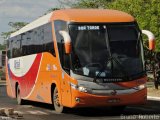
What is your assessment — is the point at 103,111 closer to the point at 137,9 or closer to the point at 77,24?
the point at 77,24

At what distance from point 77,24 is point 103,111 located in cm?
373

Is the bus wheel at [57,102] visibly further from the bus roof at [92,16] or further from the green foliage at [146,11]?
the green foliage at [146,11]

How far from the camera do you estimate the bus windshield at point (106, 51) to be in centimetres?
1647

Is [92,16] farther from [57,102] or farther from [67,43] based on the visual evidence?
[57,102]

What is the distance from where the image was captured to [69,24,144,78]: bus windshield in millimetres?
16469

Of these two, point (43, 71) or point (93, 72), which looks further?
point (43, 71)

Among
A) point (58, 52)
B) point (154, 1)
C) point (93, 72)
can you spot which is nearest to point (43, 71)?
point (58, 52)

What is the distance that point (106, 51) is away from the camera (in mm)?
16672

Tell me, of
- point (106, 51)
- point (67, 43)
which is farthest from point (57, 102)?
point (67, 43)

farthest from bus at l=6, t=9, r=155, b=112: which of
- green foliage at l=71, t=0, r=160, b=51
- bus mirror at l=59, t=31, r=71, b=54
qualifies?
green foliage at l=71, t=0, r=160, b=51

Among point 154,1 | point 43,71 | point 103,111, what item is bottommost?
point 103,111

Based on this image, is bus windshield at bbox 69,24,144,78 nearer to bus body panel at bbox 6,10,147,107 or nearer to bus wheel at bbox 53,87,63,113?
bus body panel at bbox 6,10,147,107

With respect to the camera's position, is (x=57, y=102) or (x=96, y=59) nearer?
(x=96, y=59)

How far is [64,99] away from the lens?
17.2m
